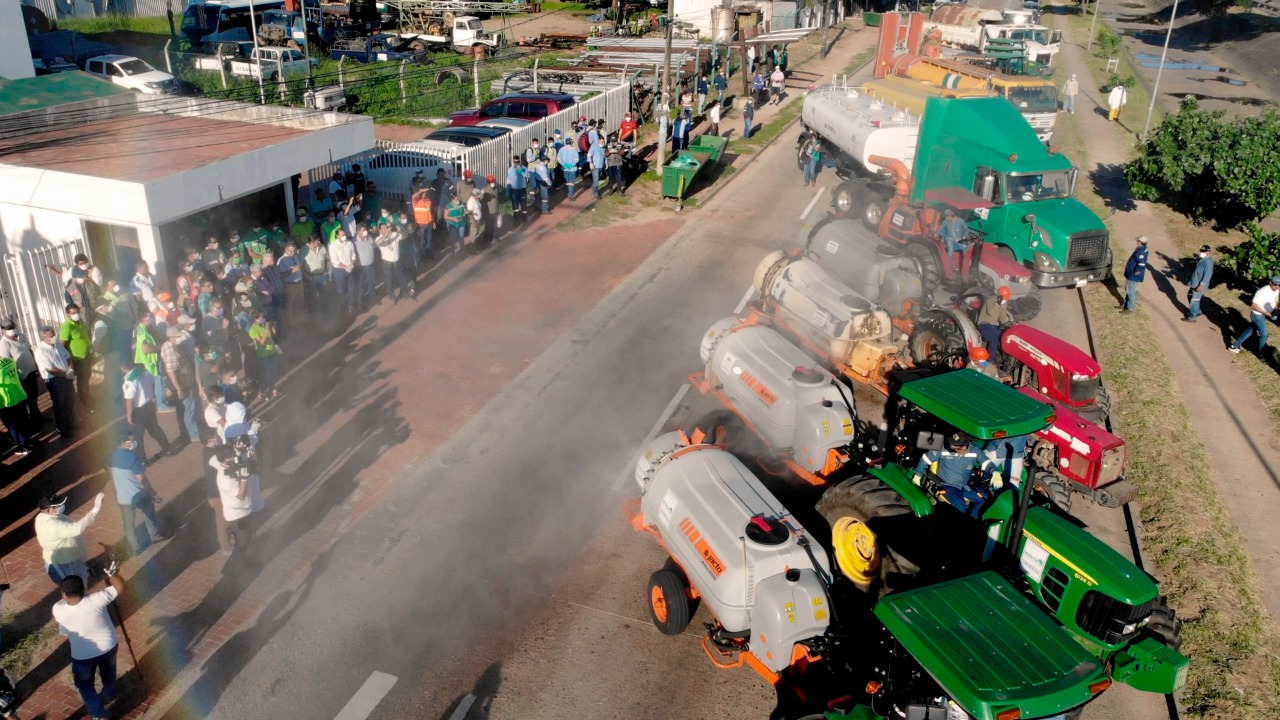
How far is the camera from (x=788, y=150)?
31.5m

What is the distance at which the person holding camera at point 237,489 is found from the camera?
1020 cm

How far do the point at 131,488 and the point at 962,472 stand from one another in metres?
9.43

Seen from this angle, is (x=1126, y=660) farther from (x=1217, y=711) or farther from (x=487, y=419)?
(x=487, y=419)

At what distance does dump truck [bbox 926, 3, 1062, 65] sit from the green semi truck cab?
18947mm

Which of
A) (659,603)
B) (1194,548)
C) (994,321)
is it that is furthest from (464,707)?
(994,321)

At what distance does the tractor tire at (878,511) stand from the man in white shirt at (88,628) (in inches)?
291

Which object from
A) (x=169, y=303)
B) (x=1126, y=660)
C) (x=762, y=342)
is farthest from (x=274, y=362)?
(x=1126, y=660)

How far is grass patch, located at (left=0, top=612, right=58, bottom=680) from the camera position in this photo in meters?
9.34

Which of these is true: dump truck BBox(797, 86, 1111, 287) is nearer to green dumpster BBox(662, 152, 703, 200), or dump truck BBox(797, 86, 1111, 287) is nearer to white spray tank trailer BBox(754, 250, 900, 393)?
white spray tank trailer BBox(754, 250, 900, 393)

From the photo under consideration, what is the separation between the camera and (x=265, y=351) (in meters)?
14.1

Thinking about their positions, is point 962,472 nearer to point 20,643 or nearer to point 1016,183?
point 20,643

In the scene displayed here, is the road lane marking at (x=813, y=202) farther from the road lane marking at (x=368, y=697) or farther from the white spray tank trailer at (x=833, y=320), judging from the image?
the road lane marking at (x=368, y=697)

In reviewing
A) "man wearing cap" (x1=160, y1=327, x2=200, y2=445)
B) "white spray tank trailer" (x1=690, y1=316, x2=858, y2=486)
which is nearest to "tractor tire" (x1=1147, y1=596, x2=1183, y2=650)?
"white spray tank trailer" (x1=690, y1=316, x2=858, y2=486)

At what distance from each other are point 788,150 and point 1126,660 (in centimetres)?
2505
